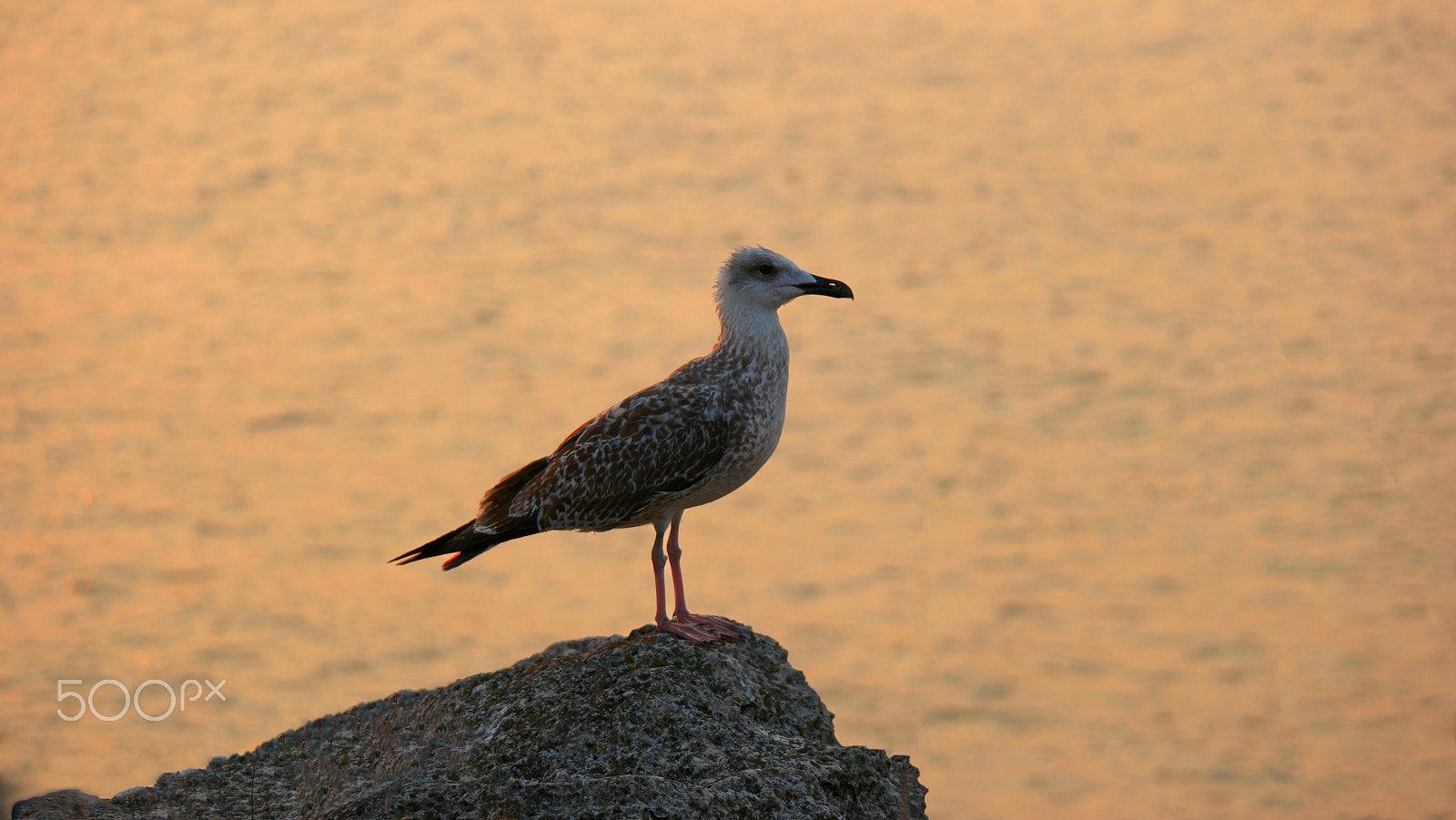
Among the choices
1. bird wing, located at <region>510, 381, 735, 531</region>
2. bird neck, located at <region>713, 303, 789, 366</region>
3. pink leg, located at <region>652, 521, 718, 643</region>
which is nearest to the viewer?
pink leg, located at <region>652, 521, 718, 643</region>

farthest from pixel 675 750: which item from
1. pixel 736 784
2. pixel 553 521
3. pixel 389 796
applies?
pixel 553 521

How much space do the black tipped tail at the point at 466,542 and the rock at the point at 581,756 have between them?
2.46 feet

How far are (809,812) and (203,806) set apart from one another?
131 inches

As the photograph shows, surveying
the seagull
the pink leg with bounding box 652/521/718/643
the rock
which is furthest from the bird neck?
the rock

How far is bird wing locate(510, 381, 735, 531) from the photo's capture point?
7707 millimetres

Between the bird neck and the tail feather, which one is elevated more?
the bird neck

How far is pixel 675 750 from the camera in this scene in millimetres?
5980

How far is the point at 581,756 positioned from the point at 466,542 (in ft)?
7.75

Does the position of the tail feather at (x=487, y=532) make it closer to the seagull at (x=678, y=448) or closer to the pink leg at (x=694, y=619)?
the seagull at (x=678, y=448)

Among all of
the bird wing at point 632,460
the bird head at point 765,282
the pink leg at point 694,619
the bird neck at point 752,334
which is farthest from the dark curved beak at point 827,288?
the pink leg at point 694,619

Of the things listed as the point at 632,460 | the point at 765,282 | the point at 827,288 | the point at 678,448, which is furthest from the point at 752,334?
the point at 632,460

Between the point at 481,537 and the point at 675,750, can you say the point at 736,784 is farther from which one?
the point at 481,537

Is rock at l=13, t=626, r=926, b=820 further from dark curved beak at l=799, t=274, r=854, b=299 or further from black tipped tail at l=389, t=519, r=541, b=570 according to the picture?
dark curved beak at l=799, t=274, r=854, b=299

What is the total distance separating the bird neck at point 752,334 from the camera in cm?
805
